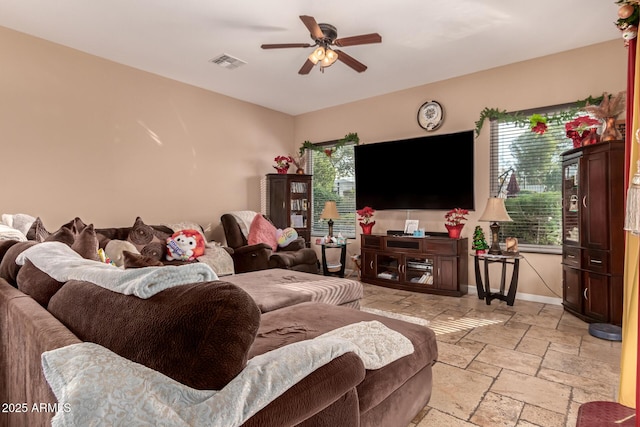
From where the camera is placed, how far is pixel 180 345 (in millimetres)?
770

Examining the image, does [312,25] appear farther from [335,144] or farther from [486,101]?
[335,144]

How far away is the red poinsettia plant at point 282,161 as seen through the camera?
5.82 metres

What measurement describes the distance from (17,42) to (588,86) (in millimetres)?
5913

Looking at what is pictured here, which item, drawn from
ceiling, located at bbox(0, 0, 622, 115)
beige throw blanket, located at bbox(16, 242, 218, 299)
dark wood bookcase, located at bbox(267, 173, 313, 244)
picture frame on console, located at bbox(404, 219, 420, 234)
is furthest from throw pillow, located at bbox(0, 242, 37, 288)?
picture frame on console, located at bbox(404, 219, 420, 234)

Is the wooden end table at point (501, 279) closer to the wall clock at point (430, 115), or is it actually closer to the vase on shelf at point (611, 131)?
the vase on shelf at point (611, 131)

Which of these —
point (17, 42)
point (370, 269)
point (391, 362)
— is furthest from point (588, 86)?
point (17, 42)

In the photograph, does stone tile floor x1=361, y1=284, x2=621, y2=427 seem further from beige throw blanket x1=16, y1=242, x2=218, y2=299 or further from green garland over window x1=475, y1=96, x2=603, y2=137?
green garland over window x1=475, y1=96, x2=603, y2=137

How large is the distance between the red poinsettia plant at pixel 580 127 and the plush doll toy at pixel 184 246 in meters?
4.13

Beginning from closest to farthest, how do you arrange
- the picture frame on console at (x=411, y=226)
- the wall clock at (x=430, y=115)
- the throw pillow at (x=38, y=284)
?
the throw pillow at (x=38, y=284) → the wall clock at (x=430, y=115) → the picture frame on console at (x=411, y=226)

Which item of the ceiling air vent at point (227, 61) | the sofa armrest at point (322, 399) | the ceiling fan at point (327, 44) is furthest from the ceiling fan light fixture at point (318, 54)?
the sofa armrest at point (322, 399)

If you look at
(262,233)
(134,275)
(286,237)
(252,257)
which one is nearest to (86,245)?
(134,275)

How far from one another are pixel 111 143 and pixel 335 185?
3371 millimetres

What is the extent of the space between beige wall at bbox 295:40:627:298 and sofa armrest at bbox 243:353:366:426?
12.6 feet

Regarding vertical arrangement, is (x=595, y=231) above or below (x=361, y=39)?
below
